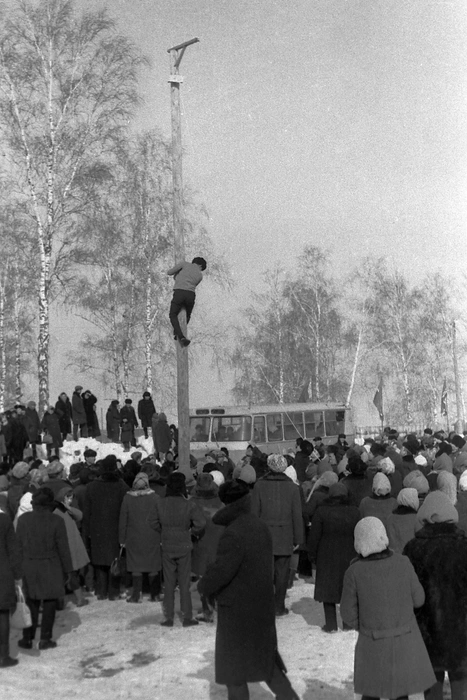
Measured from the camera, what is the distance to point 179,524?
973 cm

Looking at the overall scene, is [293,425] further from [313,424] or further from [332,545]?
[332,545]

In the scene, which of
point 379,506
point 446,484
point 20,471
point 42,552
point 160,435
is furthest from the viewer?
point 160,435

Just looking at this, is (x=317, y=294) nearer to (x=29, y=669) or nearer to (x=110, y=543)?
(x=110, y=543)

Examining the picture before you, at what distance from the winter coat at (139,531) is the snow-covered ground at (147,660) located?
610mm

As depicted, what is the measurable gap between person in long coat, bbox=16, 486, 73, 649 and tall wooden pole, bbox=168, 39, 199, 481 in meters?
3.30

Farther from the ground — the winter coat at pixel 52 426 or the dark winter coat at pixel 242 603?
the winter coat at pixel 52 426

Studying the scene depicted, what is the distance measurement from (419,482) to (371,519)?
4.32m

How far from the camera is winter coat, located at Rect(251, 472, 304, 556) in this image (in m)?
9.91

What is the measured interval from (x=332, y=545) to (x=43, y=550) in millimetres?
2949

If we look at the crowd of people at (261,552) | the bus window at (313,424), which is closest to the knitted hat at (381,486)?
the crowd of people at (261,552)

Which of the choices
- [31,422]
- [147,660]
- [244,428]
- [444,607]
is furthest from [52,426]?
[444,607]

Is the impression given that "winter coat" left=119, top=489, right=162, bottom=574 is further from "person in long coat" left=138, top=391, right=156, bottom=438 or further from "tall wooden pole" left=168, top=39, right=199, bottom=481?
"person in long coat" left=138, top=391, right=156, bottom=438

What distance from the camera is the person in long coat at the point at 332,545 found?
366 inches

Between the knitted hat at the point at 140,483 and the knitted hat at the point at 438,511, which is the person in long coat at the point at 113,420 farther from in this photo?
the knitted hat at the point at 438,511
